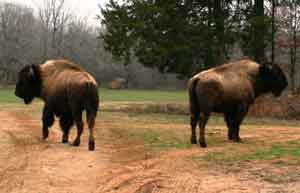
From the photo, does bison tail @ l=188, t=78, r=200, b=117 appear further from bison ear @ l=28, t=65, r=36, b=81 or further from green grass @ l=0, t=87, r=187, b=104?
green grass @ l=0, t=87, r=187, b=104

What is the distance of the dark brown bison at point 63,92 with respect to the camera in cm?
1490

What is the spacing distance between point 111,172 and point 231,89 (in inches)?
209

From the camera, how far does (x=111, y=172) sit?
38.1 feet

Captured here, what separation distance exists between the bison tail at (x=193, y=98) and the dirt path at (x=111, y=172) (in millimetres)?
1404

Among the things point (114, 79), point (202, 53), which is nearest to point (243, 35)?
point (202, 53)

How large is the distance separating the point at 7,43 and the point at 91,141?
79024mm

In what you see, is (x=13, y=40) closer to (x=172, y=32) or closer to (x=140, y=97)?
(x=140, y=97)

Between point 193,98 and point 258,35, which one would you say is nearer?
point 193,98

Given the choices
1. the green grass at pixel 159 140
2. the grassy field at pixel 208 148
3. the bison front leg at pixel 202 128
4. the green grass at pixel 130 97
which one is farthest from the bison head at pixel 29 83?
the green grass at pixel 130 97

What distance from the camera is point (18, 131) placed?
64.9 feet

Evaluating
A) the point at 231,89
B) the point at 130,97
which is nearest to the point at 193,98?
the point at 231,89

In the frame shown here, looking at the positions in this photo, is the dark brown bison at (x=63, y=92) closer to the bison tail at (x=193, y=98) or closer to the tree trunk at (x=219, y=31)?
the bison tail at (x=193, y=98)

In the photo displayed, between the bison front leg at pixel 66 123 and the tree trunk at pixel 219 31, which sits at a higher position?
the tree trunk at pixel 219 31

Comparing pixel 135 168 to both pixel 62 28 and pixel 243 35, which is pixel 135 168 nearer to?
pixel 243 35
